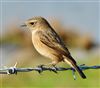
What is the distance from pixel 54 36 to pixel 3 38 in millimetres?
8031

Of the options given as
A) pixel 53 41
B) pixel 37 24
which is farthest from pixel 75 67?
pixel 37 24

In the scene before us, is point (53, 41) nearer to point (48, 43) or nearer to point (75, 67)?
point (48, 43)

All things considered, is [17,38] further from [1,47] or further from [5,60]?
[5,60]

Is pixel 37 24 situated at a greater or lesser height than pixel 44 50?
greater

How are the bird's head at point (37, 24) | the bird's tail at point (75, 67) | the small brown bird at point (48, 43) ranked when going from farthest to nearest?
the bird's head at point (37, 24) → the small brown bird at point (48, 43) → the bird's tail at point (75, 67)

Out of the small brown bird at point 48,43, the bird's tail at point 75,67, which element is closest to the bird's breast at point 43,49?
the small brown bird at point 48,43

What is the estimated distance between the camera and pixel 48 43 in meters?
9.12

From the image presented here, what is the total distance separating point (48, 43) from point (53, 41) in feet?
0.30

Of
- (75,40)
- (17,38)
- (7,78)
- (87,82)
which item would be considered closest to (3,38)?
(17,38)

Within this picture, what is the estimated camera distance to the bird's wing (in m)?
8.91

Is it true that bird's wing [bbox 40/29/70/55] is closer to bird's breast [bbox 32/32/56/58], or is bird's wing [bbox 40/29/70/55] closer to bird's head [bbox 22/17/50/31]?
bird's breast [bbox 32/32/56/58]

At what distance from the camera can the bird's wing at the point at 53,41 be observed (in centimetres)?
891

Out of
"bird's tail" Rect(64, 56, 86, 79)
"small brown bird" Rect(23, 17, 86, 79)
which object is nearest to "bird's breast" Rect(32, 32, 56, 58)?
"small brown bird" Rect(23, 17, 86, 79)

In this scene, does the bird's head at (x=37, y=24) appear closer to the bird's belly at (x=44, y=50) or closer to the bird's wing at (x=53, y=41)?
the bird's wing at (x=53, y=41)
